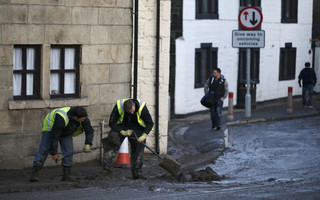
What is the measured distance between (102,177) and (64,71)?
2760 mm

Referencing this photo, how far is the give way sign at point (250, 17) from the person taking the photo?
24.4 m

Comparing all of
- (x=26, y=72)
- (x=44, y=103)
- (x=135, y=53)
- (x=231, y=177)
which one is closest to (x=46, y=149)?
(x=44, y=103)

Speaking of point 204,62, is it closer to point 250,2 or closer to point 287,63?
point 250,2

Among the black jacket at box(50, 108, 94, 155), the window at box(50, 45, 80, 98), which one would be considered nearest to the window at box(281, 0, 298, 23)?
the window at box(50, 45, 80, 98)

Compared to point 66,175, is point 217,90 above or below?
above

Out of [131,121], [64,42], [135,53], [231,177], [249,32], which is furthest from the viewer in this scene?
[249,32]

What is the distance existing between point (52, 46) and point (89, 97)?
4.12 feet

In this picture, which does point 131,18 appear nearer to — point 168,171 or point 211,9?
point 168,171

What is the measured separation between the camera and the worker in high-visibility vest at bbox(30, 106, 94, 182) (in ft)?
43.3

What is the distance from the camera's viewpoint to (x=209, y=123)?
24.3 m

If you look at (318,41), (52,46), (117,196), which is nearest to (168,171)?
(117,196)

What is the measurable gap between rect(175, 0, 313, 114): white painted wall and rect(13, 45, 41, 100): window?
11.8m

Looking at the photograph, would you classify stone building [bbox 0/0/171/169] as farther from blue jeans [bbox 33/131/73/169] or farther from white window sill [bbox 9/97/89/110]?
blue jeans [bbox 33/131/73/169]

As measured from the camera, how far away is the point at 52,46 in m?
15.5
